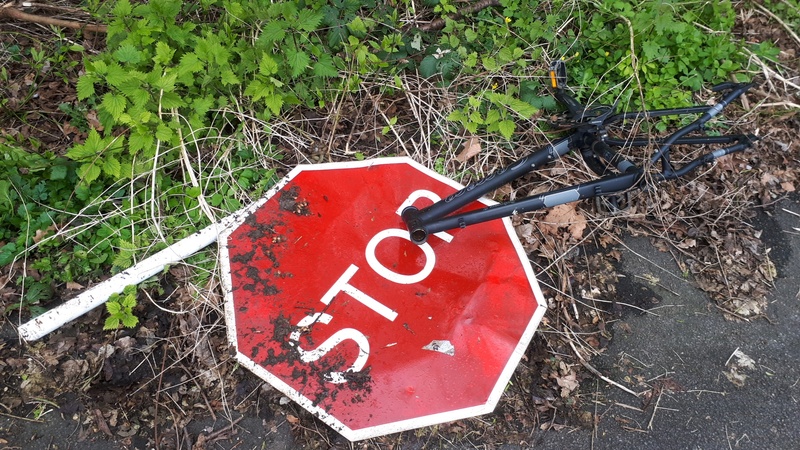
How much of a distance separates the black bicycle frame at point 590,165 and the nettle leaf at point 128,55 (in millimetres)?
1672

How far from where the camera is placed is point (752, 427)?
2.48 m

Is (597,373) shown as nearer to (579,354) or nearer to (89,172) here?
(579,354)

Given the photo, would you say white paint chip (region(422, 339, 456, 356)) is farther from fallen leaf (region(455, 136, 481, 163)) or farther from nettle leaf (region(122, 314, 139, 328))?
nettle leaf (region(122, 314, 139, 328))

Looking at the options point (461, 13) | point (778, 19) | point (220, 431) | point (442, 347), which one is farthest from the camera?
point (778, 19)

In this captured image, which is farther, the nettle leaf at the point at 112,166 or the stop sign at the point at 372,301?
the nettle leaf at the point at 112,166

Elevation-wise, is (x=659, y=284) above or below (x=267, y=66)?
below

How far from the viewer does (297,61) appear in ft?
8.71

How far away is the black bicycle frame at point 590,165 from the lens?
7.20 ft

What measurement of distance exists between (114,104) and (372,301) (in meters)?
1.70

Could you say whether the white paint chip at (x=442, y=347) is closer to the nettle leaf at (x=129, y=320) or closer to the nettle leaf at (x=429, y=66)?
the nettle leaf at (x=129, y=320)

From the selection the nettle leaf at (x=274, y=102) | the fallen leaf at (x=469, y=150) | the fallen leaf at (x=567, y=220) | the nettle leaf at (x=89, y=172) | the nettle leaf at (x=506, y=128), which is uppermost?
the nettle leaf at (x=274, y=102)

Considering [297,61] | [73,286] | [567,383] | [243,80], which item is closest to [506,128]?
[297,61]

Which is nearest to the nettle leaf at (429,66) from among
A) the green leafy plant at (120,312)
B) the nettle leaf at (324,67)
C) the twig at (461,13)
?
the twig at (461,13)

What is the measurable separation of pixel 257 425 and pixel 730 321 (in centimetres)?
275
